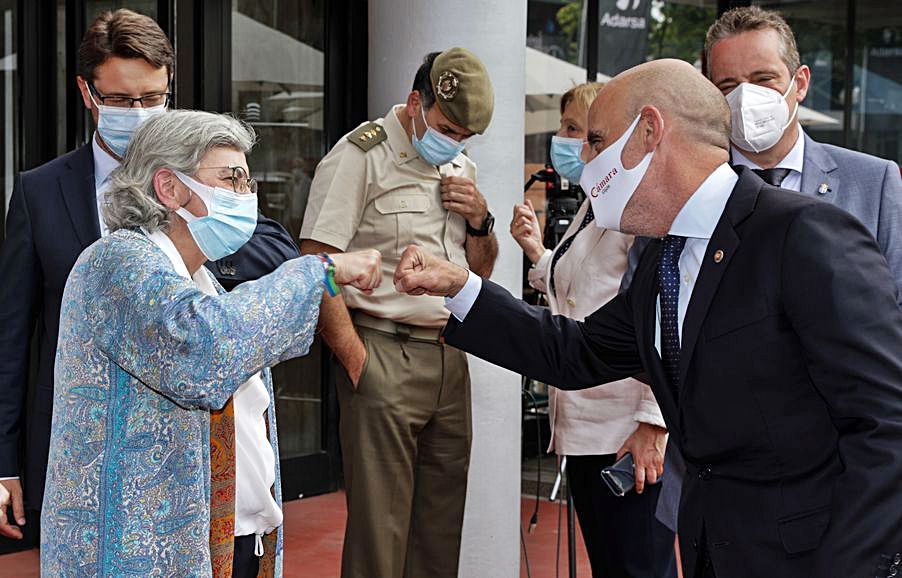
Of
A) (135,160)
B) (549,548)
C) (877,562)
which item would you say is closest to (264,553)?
(135,160)

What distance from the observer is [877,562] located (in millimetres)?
1915

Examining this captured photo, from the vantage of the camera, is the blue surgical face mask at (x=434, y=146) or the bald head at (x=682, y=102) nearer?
the bald head at (x=682, y=102)

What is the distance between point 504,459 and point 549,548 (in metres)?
1.75

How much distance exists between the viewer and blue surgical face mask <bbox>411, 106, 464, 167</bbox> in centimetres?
376

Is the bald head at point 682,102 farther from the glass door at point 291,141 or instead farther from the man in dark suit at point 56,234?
the glass door at point 291,141

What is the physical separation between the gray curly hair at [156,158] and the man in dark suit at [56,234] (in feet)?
1.38

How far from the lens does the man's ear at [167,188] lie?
2.49 metres

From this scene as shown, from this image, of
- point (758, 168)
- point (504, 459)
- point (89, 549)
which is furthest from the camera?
point (504, 459)

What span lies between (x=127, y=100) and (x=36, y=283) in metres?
0.56

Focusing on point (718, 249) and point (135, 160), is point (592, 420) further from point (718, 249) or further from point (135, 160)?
point (135, 160)

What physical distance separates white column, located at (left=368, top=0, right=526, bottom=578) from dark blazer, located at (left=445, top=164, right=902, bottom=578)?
2023 mm

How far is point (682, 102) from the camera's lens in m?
2.36

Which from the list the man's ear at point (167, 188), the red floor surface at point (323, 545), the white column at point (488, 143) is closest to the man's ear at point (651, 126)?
the man's ear at point (167, 188)

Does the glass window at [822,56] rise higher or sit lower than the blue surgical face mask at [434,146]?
higher
